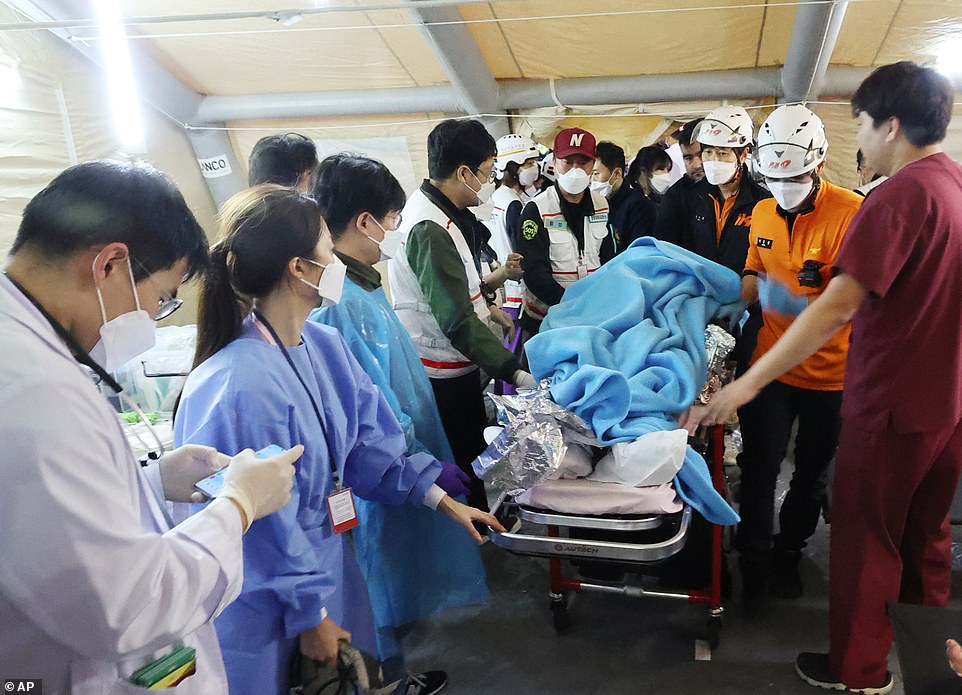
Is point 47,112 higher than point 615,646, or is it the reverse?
point 47,112

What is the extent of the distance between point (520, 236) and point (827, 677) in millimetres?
2263

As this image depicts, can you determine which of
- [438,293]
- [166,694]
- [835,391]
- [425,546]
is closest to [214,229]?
[438,293]

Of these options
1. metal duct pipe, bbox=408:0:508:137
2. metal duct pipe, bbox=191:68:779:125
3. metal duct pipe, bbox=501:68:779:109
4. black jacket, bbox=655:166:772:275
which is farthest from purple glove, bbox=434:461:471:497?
metal duct pipe, bbox=501:68:779:109

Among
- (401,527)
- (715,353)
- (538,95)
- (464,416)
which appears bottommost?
(401,527)


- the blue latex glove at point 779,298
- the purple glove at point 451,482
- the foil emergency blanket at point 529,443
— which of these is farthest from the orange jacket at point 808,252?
the purple glove at point 451,482

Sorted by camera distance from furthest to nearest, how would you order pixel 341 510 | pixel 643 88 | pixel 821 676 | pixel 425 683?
pixel 643 88 < pixel 425 683 < pixel 821 676 < pixel 341 510

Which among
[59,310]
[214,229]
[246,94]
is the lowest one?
[59,310]

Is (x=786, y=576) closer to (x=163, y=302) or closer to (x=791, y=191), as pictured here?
(x=791, y=191)

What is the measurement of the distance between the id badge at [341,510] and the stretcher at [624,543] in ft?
1.35

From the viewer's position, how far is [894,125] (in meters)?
1.65

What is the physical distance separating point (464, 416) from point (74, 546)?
5.95 ft

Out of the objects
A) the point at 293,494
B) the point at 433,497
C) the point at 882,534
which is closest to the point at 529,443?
the point at 433,497

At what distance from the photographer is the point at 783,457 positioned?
2.34 meters

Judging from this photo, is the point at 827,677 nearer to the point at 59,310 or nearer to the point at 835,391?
the point at 835,391
